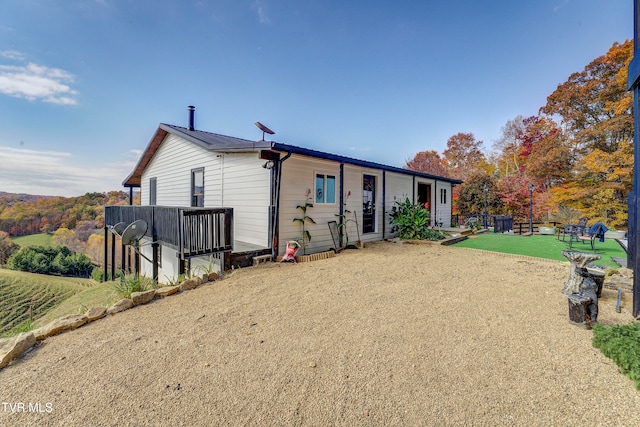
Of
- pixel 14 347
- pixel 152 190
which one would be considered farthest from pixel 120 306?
pixel 152 190

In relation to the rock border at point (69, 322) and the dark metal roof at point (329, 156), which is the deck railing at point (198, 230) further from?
the dark metal roof at point (329, 156)

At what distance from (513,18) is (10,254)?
4023cm

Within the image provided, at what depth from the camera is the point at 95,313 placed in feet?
11.1

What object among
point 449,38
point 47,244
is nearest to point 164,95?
point 449,38

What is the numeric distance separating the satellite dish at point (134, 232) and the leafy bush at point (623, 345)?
28.0 ft

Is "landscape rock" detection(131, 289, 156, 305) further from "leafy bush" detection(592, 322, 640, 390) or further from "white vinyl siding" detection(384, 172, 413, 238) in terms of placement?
"white vinyl siding" detection(384, 172, 413, 238)

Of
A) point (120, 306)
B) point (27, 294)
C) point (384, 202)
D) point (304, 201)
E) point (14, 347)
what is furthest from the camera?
point (27, 294)

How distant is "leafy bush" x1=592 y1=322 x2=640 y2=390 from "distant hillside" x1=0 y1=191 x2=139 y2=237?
3055 cm

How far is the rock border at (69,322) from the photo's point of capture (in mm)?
2551

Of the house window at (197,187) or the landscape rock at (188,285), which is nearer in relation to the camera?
the landscape rock at (188,285)

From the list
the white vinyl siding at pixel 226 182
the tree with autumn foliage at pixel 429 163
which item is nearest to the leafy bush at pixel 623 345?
the white vinyl siding at pixel 226 182

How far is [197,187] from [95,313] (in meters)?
5.98

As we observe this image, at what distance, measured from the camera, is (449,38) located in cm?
1084

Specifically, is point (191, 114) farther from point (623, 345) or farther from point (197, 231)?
point (623, 345)
